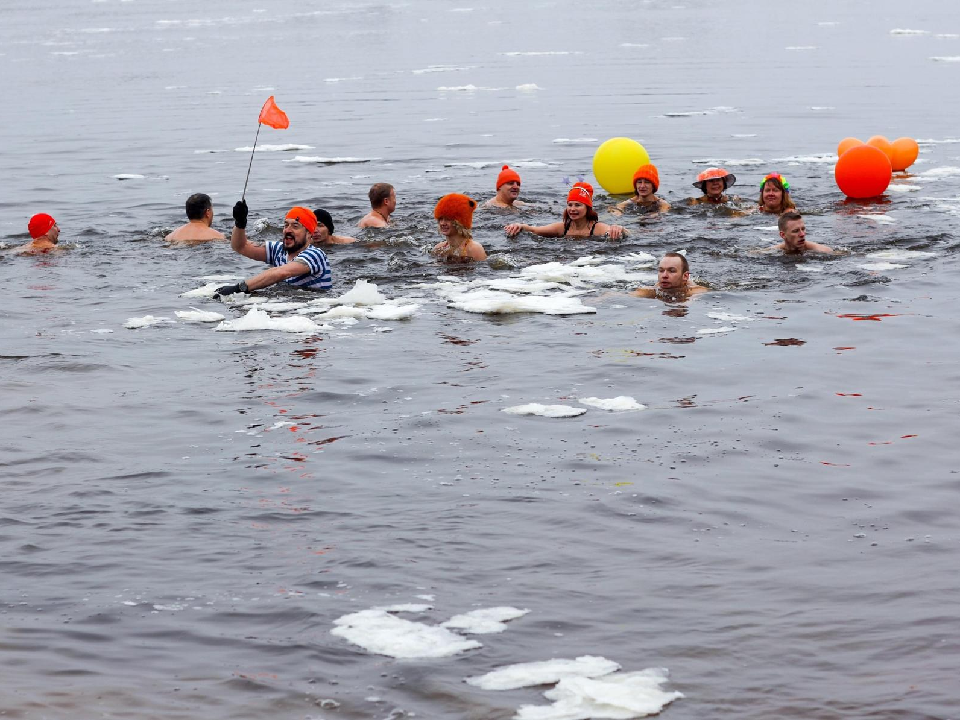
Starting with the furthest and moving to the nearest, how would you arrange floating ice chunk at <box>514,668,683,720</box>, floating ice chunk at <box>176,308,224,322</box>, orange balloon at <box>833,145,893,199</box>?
orange balloon at <box>833,145,893,199</box>
floating ice chunk at <box>176,308,224,322</box>
floating ice chunk at <box>514,668,683,720</box>

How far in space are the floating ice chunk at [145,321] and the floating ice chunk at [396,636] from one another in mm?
6695

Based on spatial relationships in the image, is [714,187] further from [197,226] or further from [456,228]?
[197,226]

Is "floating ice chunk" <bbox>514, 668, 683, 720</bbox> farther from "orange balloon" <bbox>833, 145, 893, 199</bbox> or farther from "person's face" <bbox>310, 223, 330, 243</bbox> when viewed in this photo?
"orange balloon" <bbox>833, 145, 893, 199</bbox>

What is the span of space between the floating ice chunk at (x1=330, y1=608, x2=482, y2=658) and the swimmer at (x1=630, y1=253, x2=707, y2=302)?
7.35m

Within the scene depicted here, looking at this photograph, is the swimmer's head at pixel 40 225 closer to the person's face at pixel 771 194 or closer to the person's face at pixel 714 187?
the person's face at pixel 714 187

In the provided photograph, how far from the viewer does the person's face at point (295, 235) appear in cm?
1358

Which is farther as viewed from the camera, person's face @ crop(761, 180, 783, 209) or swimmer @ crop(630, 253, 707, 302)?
person's face @ crop(761, 180, 783, 209)

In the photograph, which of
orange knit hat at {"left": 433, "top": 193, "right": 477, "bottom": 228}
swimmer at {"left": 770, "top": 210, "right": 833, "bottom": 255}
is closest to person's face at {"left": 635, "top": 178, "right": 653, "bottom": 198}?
swimmer at {"left": 770, "top": 210, "right": 833, "bottom": 255}

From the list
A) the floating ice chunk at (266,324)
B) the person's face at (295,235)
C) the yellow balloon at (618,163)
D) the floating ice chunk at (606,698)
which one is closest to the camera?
the floating ice chunk at (606,698)

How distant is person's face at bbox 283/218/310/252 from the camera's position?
13578 millimetres

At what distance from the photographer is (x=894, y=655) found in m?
5.69

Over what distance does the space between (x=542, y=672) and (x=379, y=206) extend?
11.9 metres

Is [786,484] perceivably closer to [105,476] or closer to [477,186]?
[105,476]

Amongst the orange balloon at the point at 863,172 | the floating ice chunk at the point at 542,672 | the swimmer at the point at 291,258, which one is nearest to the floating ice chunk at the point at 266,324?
the swimmer at the point at 291,258
